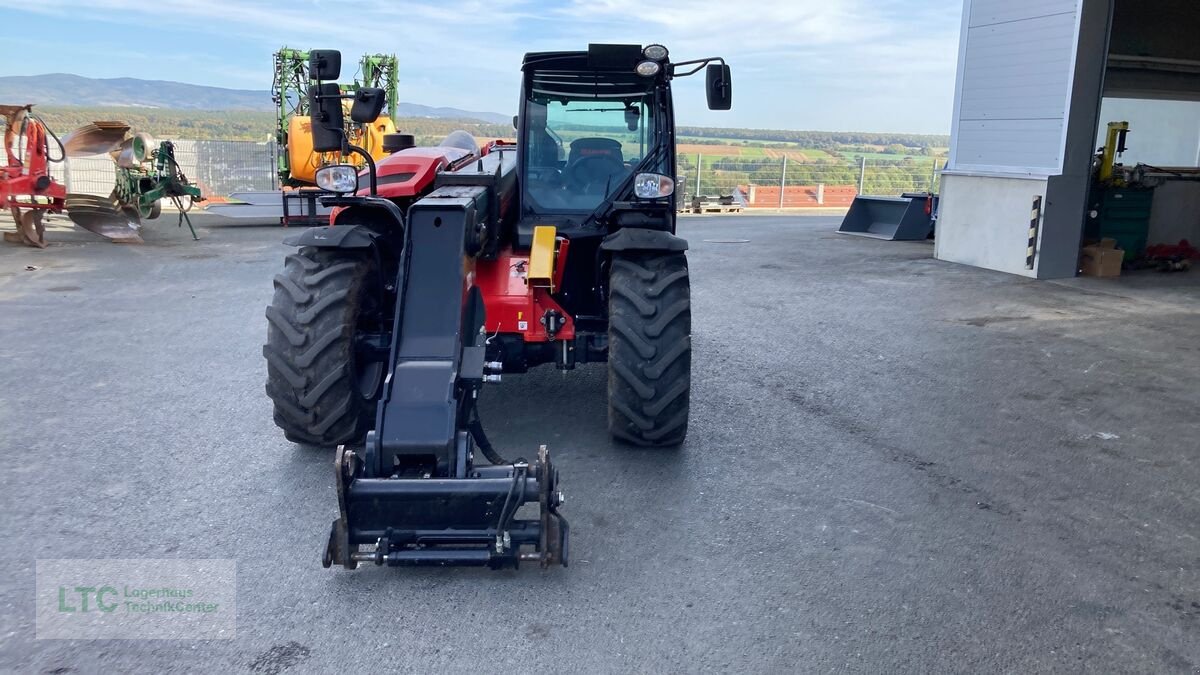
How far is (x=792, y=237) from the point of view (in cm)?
1711

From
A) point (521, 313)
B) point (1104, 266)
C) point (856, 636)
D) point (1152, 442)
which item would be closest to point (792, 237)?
point (1104, 266)

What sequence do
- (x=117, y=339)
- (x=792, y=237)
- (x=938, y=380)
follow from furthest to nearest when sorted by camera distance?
(x=792, y=237) < (x=117, y=339) < (x=938, y=380)

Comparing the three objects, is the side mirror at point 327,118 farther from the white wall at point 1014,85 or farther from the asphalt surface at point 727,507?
the white wall at point 1014,85

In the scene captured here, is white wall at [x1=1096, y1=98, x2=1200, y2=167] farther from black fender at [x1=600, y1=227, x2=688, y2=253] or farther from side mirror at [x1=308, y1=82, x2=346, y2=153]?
side mirror at [x1=308, y1=82, x2=346, y2=153]

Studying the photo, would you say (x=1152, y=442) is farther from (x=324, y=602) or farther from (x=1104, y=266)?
(x=1104, y=266)

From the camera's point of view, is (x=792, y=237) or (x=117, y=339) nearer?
(x=117, y=339)

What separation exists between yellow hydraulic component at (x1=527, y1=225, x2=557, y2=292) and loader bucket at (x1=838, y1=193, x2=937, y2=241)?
1268 centimetres

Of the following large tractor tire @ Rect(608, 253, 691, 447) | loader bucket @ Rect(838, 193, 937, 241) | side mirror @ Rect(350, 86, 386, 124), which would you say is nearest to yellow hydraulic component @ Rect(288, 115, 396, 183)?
loader bucket @ Rect(838, 193, 937, 241)

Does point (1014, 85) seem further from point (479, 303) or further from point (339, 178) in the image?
point (339, 178)

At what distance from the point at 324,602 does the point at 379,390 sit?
1.63 m

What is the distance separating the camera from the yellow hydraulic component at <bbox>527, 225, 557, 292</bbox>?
502 centimetres

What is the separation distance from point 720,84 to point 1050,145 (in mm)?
7961

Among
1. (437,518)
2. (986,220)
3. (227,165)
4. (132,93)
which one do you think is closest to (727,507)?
(437,518)

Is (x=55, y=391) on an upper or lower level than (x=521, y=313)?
lower
